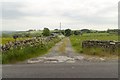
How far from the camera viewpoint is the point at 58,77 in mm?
10727

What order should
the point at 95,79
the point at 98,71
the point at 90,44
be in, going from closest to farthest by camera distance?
the point at 95,79 → the point at 98,71 → the point at 90,44

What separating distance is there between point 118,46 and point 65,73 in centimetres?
1158

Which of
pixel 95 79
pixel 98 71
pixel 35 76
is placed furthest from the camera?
pixel 98 71

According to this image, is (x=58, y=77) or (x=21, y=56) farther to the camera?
(x=21, y=56)

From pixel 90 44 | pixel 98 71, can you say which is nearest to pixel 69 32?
pixel 90 44

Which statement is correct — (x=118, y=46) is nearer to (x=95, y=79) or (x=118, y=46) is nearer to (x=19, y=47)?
(x=19, y=47)

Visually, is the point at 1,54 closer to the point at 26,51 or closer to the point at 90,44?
the point at 26,51

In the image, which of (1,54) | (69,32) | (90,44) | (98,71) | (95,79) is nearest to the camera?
(95,79)

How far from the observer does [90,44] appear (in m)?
27.2

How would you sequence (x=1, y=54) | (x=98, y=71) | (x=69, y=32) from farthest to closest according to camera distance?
(x=69, y=32), (x=1, y=54), (x=98, y=71)

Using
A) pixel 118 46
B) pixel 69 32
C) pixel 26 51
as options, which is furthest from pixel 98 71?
pixel 69 32

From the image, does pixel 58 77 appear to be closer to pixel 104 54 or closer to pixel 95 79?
pixel 95 79

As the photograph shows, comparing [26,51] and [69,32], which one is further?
[69,32]

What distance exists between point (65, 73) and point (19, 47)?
9.98 metres
